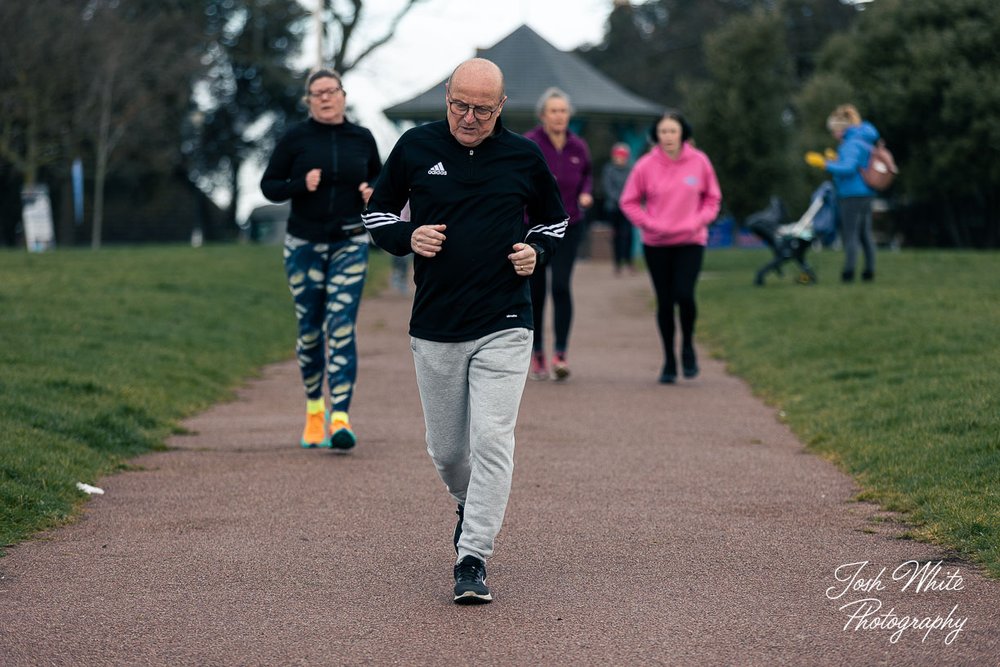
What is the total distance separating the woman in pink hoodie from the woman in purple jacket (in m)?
0.41

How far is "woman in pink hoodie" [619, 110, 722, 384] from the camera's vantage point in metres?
11.8

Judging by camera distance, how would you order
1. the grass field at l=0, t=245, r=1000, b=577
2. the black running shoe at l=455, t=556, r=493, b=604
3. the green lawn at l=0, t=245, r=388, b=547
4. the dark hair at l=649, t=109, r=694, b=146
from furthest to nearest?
1. the dark hair at l=649, t=109, r=694, b=146
2. the green lawn at l=0, t=245, r=388, b=547
3. the grass field at l=0, t=245, r=1000, b=577
4. the black running shoe at l=455, t=556, r=493, b=604

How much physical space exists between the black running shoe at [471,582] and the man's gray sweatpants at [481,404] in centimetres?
4

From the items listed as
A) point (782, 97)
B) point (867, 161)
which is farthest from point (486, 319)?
point (782, 97)

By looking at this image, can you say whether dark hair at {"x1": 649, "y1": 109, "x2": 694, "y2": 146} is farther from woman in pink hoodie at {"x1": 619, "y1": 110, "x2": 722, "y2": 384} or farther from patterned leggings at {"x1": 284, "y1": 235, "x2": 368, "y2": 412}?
patterned leggings at {"x1": 284, "y1": 235, "x2": 368, "y2": 412}

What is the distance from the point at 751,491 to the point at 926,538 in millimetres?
1416

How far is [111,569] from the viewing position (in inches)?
234

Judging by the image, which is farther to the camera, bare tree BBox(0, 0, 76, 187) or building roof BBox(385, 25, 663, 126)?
bare tree BBox(0, 0, 76, 187)

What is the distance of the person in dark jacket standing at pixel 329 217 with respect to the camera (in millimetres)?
8719

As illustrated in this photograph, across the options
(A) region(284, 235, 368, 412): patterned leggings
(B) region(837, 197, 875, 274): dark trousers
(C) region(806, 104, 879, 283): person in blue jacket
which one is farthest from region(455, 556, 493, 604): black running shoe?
(B) region(837, 197, 875, 274): dark trousers

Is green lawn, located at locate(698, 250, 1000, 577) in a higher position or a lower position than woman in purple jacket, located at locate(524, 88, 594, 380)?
lower

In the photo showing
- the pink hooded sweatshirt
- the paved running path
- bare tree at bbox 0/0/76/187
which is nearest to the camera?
the paved running path

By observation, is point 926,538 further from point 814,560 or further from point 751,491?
point 751,491

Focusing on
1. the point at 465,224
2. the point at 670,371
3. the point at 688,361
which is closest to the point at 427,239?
the point at 465,224
